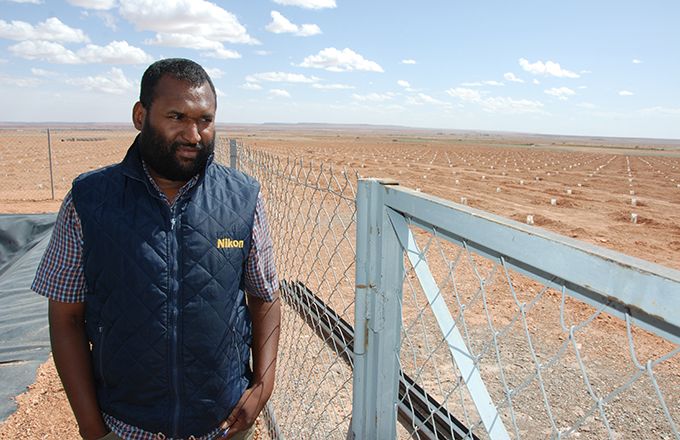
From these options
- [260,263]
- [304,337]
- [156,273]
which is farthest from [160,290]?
[304,337]

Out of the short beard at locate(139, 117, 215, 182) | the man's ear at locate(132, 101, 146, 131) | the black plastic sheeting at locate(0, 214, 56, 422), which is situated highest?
the man's ear at locate(132, 101, 146, 131)

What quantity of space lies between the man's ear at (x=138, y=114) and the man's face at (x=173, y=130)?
0.07 ft

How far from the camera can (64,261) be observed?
1719 millimetres

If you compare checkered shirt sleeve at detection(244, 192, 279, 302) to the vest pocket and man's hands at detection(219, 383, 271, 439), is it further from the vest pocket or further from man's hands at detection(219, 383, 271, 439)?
the vest pocket

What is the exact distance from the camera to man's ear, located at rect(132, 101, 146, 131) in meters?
1.81

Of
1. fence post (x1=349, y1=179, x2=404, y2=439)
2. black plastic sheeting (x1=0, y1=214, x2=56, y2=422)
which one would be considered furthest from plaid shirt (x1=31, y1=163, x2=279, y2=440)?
black plastic sheeting (x1=0, y1=214, x2=56, y2=422)

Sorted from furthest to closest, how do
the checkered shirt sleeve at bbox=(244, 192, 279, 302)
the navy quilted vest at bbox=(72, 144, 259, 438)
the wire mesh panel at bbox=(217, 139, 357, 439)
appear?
the wire mesh panel at bbox=(217, 139, 357, 439) → the checkered shirt sleeve at bbox=(244, 192, 279, 302) → the navy quilted vest at bbox=(72, 144, 259, 438)

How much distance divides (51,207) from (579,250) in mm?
13802

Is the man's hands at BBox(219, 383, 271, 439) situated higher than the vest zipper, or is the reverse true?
the vest zipper

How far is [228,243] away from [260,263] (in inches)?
7.8

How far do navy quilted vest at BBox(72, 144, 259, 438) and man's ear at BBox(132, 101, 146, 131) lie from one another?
0.12 metres

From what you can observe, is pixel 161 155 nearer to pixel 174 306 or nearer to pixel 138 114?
pixel 138 114

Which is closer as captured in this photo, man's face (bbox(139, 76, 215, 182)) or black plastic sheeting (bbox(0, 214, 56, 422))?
man's face (bbox(139, 76, 215, 182))

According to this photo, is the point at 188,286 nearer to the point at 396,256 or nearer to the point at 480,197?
the point at 396,256
